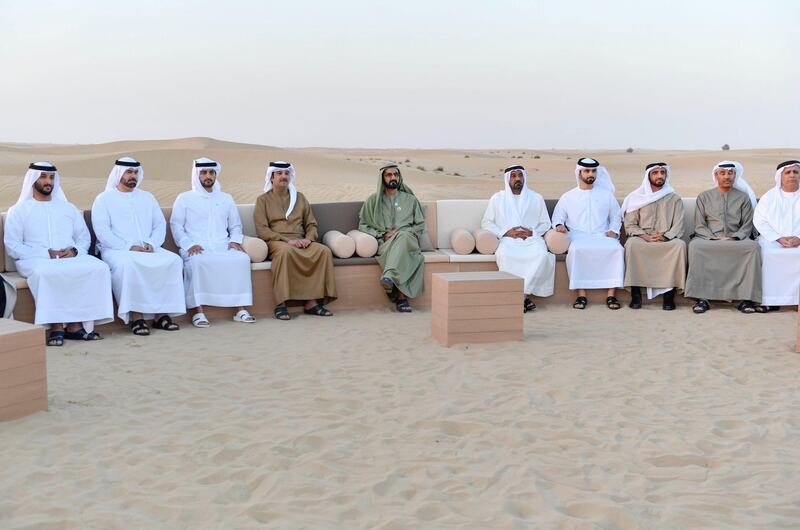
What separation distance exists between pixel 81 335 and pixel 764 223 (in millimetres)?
6224

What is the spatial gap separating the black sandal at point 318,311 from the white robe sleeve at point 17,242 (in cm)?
227

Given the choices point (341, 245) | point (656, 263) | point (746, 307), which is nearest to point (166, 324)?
point (341, 245)

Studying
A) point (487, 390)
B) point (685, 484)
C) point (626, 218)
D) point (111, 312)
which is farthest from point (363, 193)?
point (685, 484)

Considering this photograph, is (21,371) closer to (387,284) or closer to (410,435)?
(410,435)

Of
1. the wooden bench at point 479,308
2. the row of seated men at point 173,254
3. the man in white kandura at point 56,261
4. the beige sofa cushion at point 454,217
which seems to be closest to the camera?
the wooden bench at point 479,308

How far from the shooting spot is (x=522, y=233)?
9.04 meters

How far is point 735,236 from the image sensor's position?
8.83m

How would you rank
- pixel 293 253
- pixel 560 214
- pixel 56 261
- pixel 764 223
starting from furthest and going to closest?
1. pixel 560 214
2. pixel 764 223
3. pixel 293 253
4. pixel 56 261

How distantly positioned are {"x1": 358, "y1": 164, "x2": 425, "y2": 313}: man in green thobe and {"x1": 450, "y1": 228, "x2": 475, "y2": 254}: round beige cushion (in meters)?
0.34

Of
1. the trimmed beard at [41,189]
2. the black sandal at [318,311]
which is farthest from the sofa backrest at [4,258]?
the black sandal at [318,311]

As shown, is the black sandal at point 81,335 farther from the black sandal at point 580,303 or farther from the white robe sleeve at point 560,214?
the white robe sleeve at point 560,214

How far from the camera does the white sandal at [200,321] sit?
7867mm

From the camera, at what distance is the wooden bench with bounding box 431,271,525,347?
22.2 ft

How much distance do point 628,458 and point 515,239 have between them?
4.94 meters
